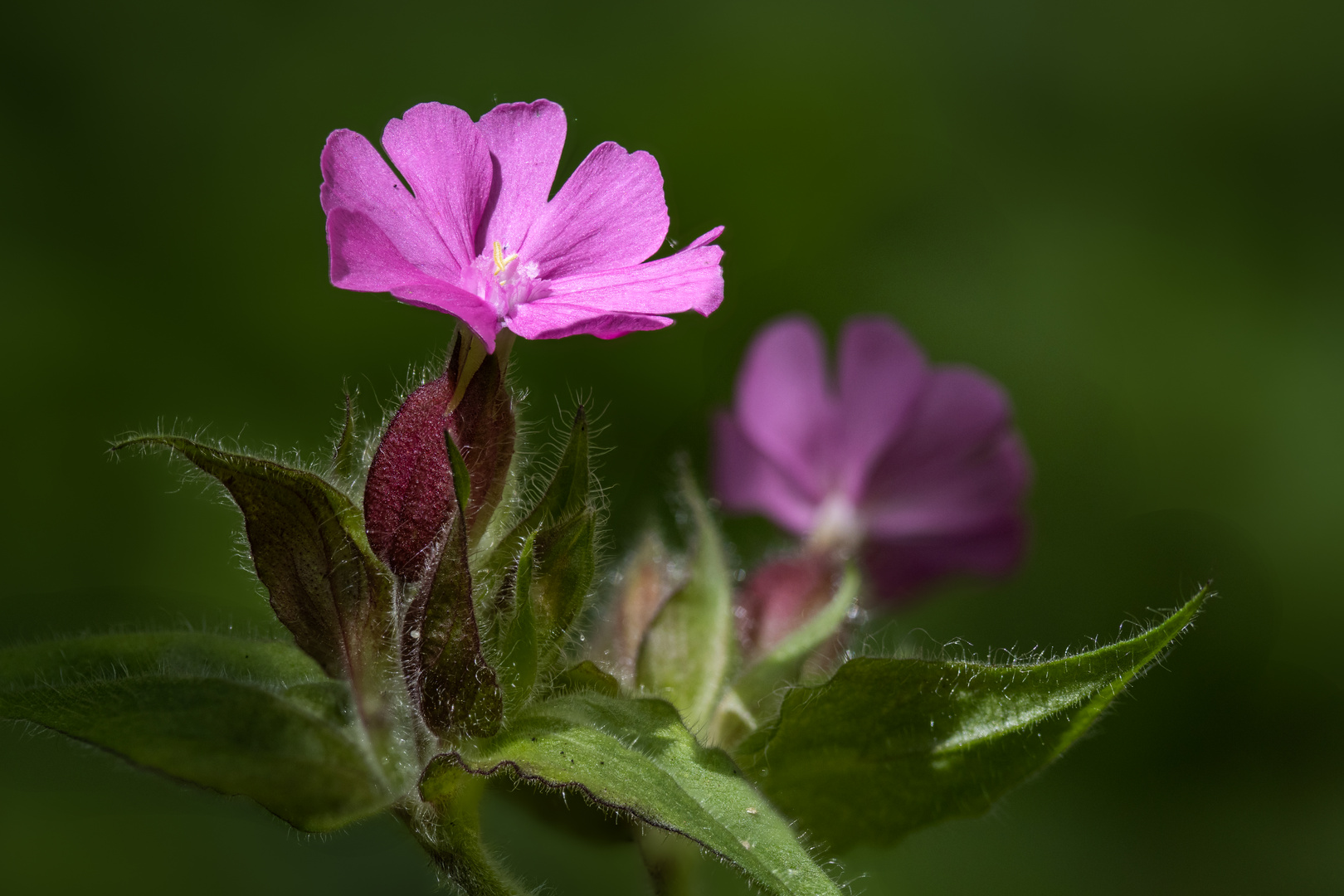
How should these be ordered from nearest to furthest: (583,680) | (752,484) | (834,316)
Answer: (583,680)
(752,484)
(834,316)

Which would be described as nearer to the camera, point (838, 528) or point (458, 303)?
point (458, 303)

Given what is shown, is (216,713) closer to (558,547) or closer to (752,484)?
(558,547)

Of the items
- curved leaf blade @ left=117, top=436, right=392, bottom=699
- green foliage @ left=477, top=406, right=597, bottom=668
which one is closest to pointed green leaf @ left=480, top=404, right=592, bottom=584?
green foliage @ left=477, top=406, right=597, bottom=668

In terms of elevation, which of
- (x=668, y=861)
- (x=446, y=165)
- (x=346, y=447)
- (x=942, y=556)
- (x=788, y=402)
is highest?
(x=446, y=165)

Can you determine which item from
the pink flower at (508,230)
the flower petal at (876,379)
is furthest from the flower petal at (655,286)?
the flower petal at (876,379)

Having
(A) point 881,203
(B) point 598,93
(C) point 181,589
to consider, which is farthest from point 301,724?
(A) point 881,203

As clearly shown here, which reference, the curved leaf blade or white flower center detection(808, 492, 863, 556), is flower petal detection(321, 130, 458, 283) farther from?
white flower center detection(808, 492, 863, 556)

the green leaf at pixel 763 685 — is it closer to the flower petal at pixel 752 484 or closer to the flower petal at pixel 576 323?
the flower petal at pixel 576 323

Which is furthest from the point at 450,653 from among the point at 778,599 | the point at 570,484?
the point at 778,599

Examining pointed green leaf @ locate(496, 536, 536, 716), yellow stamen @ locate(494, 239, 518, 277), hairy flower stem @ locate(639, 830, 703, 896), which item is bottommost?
hairy flower stem @ locate(639, 830, 703, 896)
